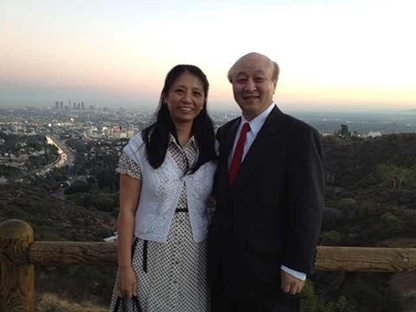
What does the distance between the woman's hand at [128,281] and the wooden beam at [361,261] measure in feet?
3.26

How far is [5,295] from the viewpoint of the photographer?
2.27m

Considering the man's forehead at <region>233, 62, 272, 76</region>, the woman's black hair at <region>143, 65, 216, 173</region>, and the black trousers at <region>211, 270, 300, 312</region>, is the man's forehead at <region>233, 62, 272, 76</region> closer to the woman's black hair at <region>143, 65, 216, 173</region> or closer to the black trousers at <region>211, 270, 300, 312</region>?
the woman's black hair at <region>143, 65, 216, 173</region>

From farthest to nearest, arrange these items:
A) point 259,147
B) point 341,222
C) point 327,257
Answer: point 341,222
point 327,257
point 259,147

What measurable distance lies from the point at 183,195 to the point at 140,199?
0.20m

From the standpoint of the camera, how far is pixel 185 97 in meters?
1.86

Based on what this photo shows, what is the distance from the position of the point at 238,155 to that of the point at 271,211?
30 cm

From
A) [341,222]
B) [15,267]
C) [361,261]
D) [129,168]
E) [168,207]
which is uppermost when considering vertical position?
[129,168]

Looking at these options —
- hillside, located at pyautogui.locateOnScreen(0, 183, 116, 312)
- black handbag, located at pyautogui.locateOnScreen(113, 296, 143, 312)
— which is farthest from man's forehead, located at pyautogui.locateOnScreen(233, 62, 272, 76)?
hillside, located at pyautogui.locateOnScreen(0, 183, 116, 312)

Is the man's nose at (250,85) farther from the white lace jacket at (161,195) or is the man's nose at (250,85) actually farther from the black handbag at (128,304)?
the black handbag at (128,304)

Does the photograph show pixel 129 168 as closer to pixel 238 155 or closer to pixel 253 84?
pixel 238 155

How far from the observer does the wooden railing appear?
219 centimetres

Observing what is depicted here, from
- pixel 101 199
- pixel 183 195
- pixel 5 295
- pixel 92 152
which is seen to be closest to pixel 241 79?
pixel 183 195

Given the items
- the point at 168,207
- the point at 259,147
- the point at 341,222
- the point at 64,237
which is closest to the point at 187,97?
the point at 259,147

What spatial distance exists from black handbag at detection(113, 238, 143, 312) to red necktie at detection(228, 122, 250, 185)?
534 millimetres
